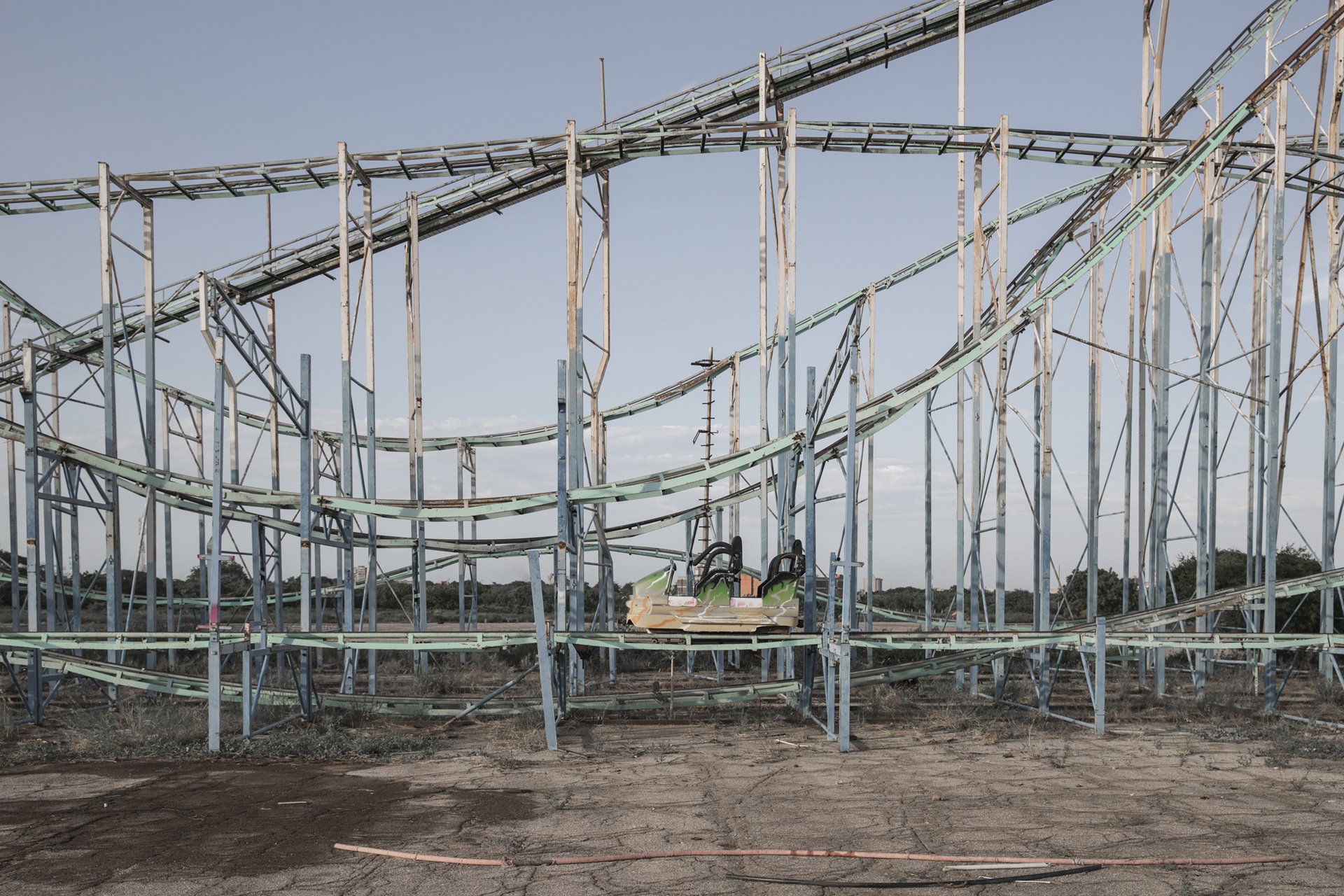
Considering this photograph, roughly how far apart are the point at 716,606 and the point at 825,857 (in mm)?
5665

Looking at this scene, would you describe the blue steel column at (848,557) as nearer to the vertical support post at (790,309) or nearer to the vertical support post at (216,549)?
the vertical support post at (790,309)

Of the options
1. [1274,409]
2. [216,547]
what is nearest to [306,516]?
[216,547]

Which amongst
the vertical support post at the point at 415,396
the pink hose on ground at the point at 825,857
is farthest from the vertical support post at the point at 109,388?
the pink hose on ground at the point at 825,857

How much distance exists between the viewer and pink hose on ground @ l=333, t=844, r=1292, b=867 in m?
7.67

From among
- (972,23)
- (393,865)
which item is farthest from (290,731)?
(972,23)

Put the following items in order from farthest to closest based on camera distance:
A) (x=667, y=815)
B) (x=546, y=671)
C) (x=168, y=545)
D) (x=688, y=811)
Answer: (x=168, y=545)
(x=546, y=671)
(x=688, y=811)
(x=667, y=815)

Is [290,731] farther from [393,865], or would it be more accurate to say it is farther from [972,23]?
[972,23]

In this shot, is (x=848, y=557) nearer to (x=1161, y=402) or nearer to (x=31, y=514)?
(x=1161, y=402)

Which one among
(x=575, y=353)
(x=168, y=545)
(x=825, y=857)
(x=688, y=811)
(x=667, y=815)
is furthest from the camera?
(x=168, y=545)

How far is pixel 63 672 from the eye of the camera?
15.0 m

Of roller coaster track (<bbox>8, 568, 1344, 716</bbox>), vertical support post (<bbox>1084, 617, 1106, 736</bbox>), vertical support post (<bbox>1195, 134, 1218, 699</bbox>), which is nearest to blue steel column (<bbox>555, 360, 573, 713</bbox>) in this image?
roller coaster track (<bbox>8, 568, 1344, 716</bbox>)

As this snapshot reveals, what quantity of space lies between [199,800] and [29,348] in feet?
25.4

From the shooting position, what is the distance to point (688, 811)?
30.9 ft

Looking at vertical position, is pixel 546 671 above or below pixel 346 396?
below
